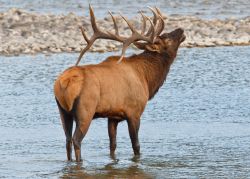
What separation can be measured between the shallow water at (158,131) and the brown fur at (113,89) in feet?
1.58

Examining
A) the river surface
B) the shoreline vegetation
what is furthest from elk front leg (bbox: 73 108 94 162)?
the river surface

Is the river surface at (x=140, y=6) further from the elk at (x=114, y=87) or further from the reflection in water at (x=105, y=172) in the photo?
the reflection in water at (x=105, y=172)

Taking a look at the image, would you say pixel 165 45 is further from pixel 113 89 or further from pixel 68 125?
pixel 68 125

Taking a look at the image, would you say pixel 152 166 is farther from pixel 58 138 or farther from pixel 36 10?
pixel 36 10

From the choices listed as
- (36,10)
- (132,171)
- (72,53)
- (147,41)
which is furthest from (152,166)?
(36,10)

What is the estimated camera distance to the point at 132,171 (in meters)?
11.2

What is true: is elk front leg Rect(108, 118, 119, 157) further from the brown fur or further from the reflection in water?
the reflection in water

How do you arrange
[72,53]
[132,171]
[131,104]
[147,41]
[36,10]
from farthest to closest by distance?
[36,10], [72,53], [147,41], [131,104], [132,171]

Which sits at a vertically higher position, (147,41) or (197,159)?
(147,41)

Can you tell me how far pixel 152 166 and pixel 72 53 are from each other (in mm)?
11353

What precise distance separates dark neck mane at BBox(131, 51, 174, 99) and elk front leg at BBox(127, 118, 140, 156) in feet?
2.37

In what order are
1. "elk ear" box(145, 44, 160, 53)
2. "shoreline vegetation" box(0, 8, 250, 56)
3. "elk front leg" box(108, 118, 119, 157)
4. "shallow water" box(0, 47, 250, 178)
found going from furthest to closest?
1. "shoreline vegetation" box(0, 8, 250, 56)
2. "elk ear" box(145, 44, 160, 53)
3. "elk front leg" box(108, 118, 119, 157)
4. "shallow water" box(0, 47, 250, 178)

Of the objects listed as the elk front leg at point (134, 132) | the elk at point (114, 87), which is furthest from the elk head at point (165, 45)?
the elk front leg at point (134, 132)

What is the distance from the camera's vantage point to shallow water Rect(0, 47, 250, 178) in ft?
37.1
